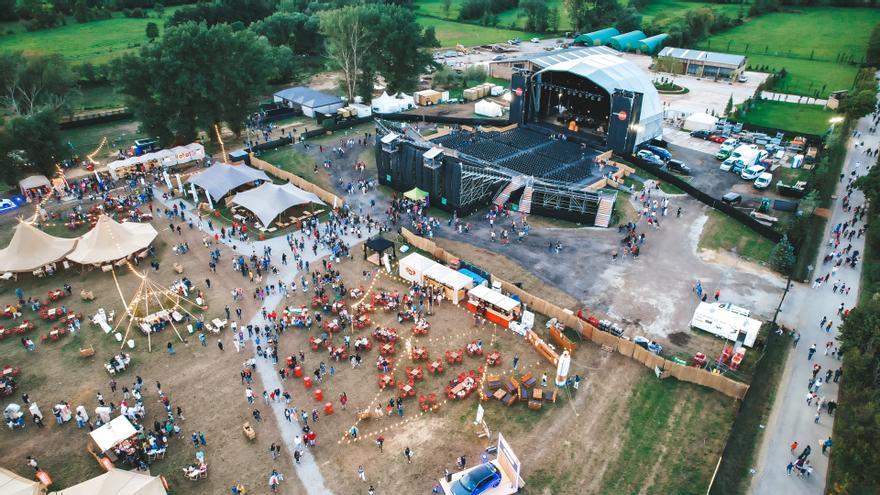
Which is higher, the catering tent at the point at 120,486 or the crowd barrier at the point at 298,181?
the crowd barrier at the point at 298,181

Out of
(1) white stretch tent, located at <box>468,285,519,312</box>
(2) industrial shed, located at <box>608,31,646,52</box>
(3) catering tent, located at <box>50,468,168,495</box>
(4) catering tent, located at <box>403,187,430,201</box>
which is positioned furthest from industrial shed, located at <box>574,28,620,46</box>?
(3) catering tent, located at <box>50,468,168,495</box>

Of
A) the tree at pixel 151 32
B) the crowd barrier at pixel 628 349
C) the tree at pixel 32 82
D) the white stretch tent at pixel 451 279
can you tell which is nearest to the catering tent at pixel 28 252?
the white stretch tent at pixel 451 279

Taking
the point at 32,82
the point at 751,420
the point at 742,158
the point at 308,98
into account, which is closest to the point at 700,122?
the point at 742,158

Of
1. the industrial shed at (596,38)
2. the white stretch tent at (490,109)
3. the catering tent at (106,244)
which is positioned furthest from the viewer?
the industrial shed at (596,38)

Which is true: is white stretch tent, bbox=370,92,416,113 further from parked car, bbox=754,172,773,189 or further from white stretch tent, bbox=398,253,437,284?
parked car, bbox=754,172,773,189

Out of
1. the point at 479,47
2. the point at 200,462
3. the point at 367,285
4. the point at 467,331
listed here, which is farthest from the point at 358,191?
the point at 479,47

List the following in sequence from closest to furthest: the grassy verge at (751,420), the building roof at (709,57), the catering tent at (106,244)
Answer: the grassy verge at (751,420) → the catering tent at (106,244) → the building roof at (709,57)

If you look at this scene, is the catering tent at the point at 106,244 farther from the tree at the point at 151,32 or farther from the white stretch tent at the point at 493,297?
the tree at the point at 151,32
